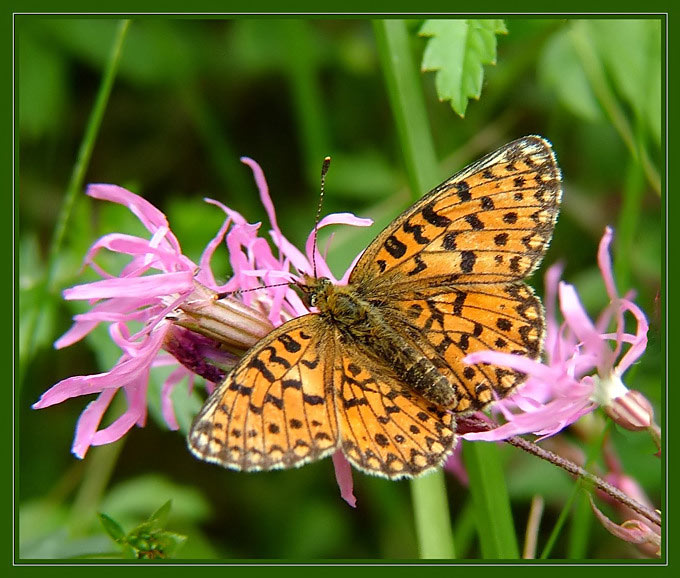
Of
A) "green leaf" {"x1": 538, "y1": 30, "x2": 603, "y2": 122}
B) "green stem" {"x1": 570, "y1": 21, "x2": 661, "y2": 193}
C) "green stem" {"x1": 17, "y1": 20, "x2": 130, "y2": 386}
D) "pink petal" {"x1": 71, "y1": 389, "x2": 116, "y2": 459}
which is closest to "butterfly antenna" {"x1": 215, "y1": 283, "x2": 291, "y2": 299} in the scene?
"pink petal" {"x1": 71, "y1": 389, "x2": 116, "y2": 459}

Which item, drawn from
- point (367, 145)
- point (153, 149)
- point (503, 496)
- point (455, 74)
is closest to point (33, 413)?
point (153, 149)

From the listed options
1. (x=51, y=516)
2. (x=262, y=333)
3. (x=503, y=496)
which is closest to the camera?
(x=262, y=333)

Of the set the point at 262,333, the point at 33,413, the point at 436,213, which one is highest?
the point at 436,213

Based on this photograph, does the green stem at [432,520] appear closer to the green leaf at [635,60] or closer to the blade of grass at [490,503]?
the blade of grass at [490,503]

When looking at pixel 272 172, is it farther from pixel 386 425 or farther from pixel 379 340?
pixel 386 425

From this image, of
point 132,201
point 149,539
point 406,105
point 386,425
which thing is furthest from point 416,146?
point 149,539

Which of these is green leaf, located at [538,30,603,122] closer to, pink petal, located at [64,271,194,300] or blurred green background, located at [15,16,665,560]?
blurred green background, located at [15,16,665,560]

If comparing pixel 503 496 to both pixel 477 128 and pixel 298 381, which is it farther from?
pixel 477 128
